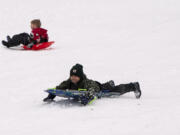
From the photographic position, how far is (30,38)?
966 centimetres

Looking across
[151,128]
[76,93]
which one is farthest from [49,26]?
[151,128]

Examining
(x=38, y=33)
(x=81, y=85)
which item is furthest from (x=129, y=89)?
(x=38, y=33)

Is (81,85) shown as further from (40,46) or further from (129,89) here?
(40,46)

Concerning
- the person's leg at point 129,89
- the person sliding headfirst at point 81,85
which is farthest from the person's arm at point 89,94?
the person's leg at point 129,89

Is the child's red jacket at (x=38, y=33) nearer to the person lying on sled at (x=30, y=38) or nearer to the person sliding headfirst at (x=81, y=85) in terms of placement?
the person lying on sled at (x=30, y=38)

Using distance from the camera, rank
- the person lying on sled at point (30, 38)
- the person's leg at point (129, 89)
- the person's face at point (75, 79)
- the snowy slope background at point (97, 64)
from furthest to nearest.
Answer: the person lying on sled at point (30, 38)
the person's leg at point (129, 89)
the person's face at point (75, 79)
the snowy slope background at point (97, 64)

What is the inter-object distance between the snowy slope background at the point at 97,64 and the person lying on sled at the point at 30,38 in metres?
0.29

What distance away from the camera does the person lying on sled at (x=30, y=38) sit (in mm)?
9536

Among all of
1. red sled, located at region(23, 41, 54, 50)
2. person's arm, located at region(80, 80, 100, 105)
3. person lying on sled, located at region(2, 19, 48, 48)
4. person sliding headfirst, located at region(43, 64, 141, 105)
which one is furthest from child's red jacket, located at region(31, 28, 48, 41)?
person's arm, located at region(80, 80, 100, 105)

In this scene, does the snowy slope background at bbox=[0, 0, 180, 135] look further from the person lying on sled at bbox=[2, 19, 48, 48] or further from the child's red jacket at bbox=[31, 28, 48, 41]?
the child's red jacket at bbox=[31, 28, 48, 41]

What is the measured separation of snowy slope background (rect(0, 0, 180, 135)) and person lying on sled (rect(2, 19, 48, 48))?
0.29 meters

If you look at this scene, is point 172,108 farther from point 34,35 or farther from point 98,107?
point 34,35

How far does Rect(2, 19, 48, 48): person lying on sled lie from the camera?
9.54m

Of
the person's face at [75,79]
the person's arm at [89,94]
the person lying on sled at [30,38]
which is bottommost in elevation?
the person's arm at [89,94]
